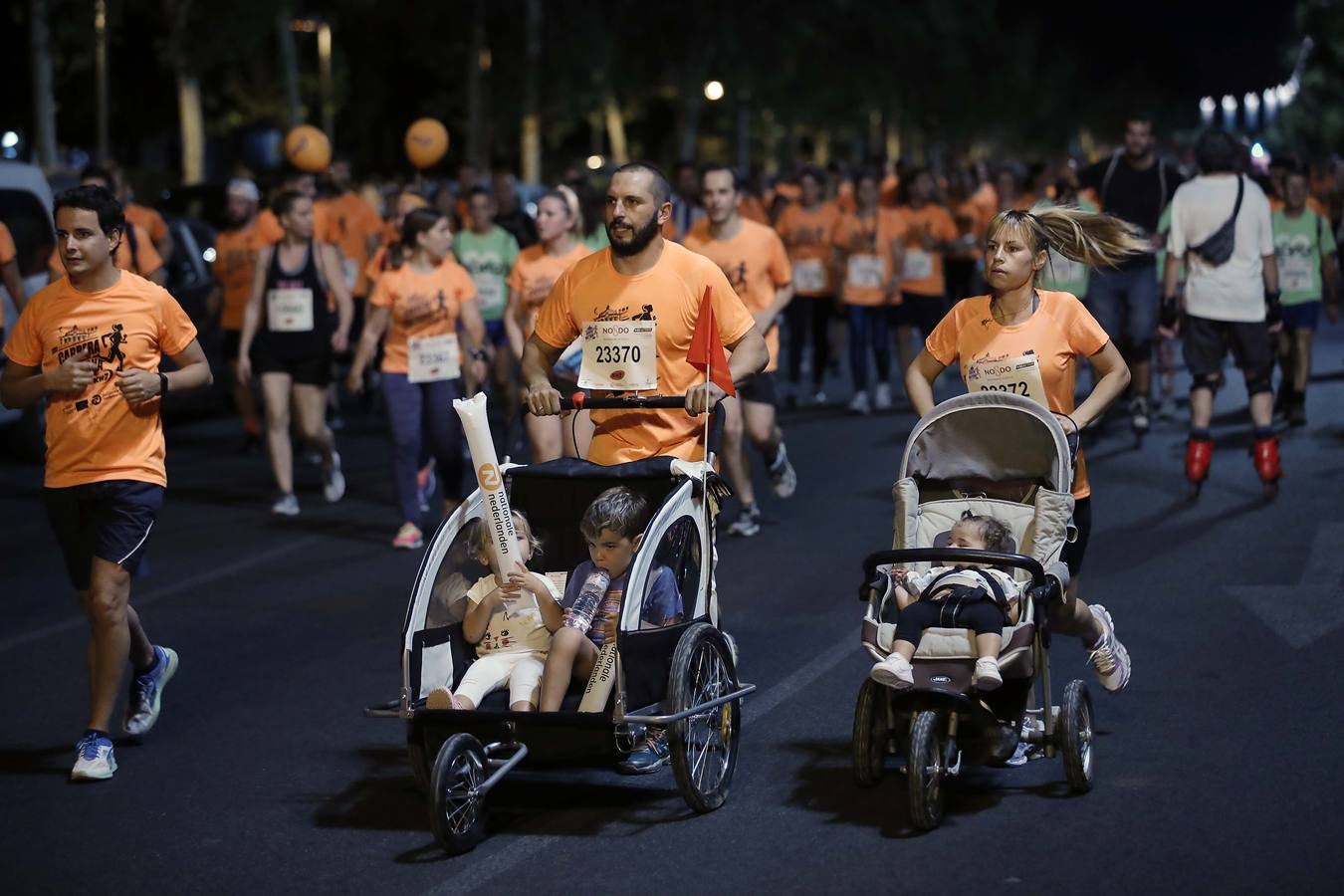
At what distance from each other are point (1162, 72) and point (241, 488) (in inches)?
6568

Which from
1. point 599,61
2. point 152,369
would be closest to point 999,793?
point 152,369

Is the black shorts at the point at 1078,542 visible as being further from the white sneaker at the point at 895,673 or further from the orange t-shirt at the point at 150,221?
the orange t-shirt at the point at 150,221

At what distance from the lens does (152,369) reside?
23.6ft

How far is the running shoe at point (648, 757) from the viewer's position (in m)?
6.54

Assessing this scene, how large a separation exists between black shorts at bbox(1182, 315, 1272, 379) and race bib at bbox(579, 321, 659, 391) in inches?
219

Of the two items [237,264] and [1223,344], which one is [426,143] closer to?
[237,264]

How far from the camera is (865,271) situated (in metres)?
16.8

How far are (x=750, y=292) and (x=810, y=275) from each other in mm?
5526

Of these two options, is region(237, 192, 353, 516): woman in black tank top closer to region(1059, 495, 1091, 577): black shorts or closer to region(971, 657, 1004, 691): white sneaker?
region(1059, 495, 1091, 577): black shorts

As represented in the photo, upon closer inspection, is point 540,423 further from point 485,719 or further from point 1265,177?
point 1265,177

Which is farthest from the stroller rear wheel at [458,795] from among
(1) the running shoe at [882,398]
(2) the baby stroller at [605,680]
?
(1) the running shoe at [882,398]

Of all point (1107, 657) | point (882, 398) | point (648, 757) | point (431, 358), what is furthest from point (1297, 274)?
point (648, 757)

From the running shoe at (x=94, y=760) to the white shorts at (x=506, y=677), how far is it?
4.56 feet

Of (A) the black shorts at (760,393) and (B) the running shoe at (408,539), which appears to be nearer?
(B) the running shoe at (408,539)
